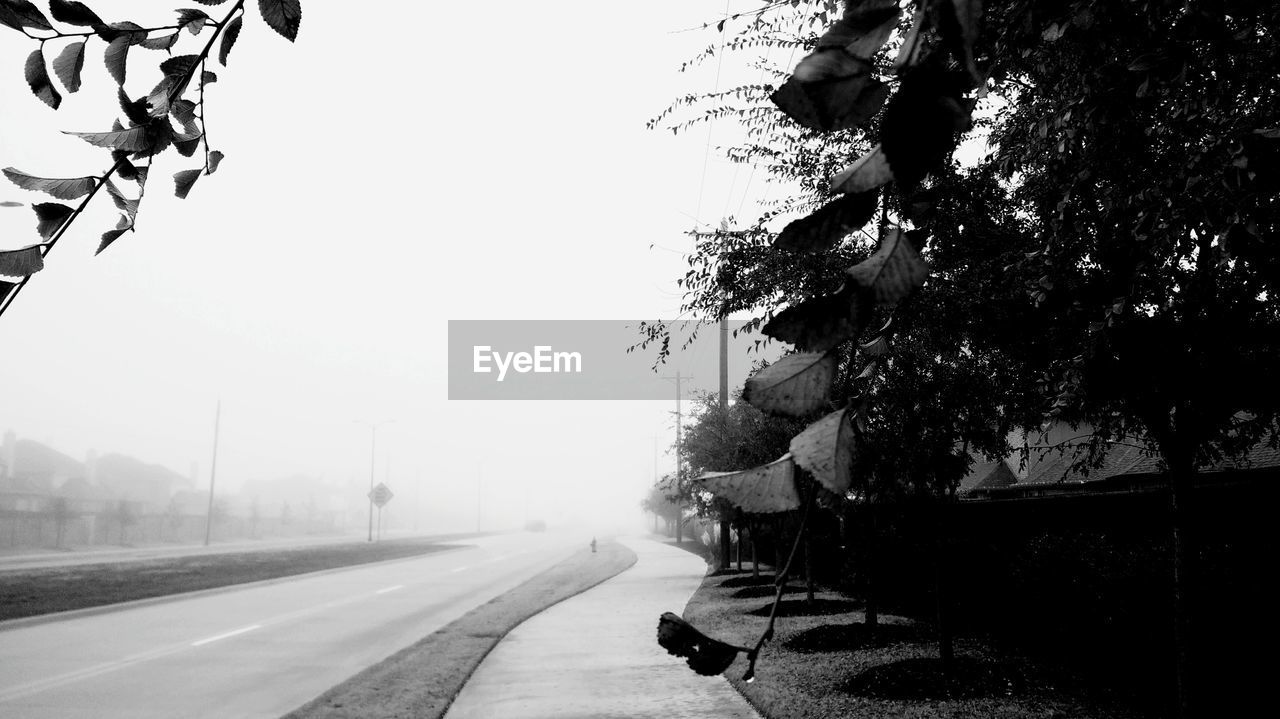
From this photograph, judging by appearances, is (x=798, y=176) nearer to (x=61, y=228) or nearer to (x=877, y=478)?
(x=877, y=478)

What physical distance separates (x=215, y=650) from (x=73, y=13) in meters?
14.6

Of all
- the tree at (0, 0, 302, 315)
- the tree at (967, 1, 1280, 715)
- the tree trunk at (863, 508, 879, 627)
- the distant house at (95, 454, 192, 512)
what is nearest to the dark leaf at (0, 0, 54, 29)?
the tree at (0, 0, 302, 315)

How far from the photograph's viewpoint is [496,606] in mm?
18547

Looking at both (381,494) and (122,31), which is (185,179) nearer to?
(122,31)

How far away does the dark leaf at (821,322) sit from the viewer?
0.62 metres

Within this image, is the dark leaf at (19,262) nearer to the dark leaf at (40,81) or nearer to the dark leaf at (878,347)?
the dark leaf at (40,81)

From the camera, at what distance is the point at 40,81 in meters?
0.96

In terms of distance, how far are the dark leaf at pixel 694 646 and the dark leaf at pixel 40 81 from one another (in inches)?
36.2

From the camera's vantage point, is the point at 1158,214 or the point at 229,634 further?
the point at 229,634

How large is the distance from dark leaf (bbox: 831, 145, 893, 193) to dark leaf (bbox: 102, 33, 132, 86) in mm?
823

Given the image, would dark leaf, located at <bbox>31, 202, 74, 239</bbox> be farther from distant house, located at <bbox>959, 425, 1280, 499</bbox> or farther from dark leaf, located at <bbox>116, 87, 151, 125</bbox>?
distant house, located at <bbox>959, 425, 1280, 499</bbox>

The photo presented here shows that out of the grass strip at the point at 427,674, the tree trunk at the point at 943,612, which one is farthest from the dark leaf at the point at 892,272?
the tree trunk at the point at 943,612

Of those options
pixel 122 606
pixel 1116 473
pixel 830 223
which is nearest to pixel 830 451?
pixel 830 223

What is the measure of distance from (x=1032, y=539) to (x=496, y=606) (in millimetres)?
12065
